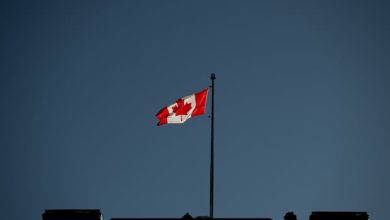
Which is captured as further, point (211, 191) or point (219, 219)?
point (211, 191)

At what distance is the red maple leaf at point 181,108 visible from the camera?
25500 millimetres

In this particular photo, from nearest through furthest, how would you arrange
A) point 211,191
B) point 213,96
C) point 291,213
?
point 291,213 < point 211,191 < point 213,96

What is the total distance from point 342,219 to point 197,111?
892cm

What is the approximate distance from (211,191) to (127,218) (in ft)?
13.4

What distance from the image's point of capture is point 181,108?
2556cm

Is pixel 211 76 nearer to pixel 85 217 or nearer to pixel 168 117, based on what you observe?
pixel 168 117

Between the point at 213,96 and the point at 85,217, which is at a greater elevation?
the point at 213,96

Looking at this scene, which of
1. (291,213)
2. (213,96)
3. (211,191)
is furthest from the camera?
(213,96)

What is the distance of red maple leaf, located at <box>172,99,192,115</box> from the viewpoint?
83.7 ft

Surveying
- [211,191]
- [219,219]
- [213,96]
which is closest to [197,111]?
[213,96]

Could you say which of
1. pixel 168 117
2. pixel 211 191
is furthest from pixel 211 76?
pixel 211 191

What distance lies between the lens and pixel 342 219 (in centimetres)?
2156

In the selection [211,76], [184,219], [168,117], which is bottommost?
[184,219]

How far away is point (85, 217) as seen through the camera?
850 inches
